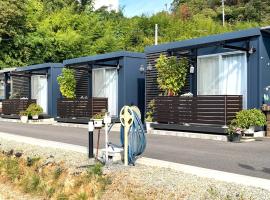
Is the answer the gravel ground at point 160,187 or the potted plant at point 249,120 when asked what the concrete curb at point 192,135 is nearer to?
the potted plant at point 249,120

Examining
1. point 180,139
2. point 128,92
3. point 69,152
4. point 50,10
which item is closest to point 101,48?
point 50,10

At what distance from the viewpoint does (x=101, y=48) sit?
39.7m

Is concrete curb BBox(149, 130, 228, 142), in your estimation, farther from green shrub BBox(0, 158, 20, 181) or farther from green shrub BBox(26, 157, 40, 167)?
green shrub BBox(0, 158, 20, 181)

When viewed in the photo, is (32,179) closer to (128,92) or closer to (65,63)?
(128,92)

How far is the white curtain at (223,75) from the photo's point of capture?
1524 cm

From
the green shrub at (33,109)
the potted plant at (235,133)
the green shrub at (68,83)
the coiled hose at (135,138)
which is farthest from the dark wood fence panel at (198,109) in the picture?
the green shrub at (33,109)

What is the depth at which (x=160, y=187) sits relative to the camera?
7422mm

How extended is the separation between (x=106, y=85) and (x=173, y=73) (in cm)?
555

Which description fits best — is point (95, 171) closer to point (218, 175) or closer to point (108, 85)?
point (218, 175)

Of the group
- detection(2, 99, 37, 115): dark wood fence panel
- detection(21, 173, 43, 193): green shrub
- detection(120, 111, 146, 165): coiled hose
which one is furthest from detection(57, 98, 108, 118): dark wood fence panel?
detection(21, 173, 43, 193): green shrub

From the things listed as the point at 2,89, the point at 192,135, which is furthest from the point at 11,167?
the point at 2,89

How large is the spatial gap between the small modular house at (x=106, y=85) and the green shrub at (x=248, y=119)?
689 centimetres

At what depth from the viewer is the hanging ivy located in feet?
55.6

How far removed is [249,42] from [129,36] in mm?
32119
